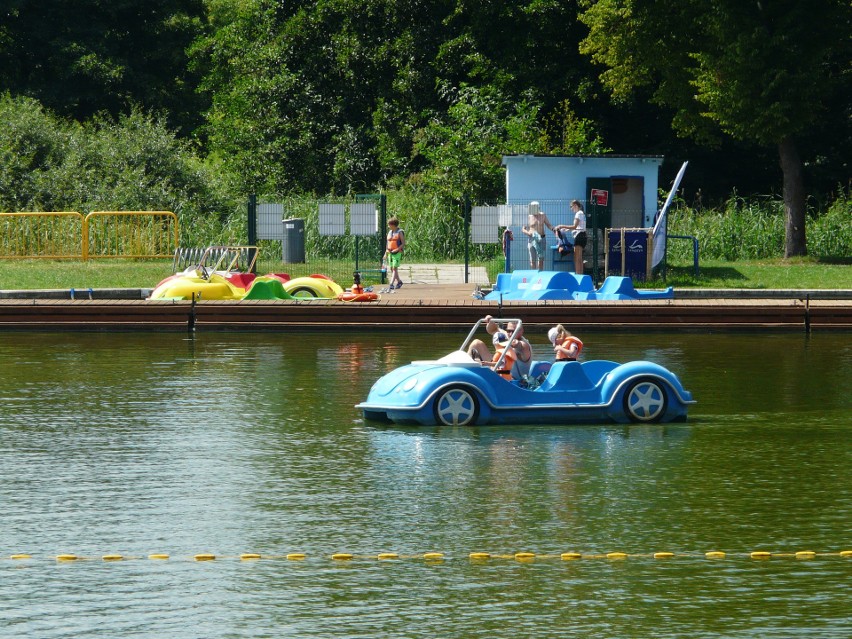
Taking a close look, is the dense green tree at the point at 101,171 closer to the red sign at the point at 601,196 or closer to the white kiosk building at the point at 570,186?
the white kiosk building at the point at 570,186

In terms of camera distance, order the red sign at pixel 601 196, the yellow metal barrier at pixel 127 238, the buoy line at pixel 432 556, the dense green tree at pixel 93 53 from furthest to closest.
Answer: the dense green tree at pixel 93 53 < the yellow metal barrier at pixel 127 238 < the red sign at pixel 601 196 < the buoy line at pixel 432 556

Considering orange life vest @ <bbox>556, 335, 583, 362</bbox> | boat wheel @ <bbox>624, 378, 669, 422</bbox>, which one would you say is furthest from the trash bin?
boat wheel @ <bbox>624, 378, 669, 422</bbox>

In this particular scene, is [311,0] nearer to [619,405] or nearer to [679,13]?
[679,13]

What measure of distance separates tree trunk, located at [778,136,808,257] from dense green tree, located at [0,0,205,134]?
27994 mm

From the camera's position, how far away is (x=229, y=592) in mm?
8445

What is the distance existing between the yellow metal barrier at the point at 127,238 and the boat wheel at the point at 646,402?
2144 cm

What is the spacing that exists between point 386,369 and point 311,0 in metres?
31.5

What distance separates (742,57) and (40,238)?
57.0 ft

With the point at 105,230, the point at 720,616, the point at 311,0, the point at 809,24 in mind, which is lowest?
the point at 720,616

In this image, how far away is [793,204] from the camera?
3625cm

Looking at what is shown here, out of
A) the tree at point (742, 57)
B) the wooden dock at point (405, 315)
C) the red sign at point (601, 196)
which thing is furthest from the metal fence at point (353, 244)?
the tree at point (742, 57)

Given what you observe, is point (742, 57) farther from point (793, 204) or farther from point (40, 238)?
point (40, 238)

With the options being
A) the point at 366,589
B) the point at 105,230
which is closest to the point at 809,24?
the point at 105,230

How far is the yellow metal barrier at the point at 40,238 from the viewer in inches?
1356
